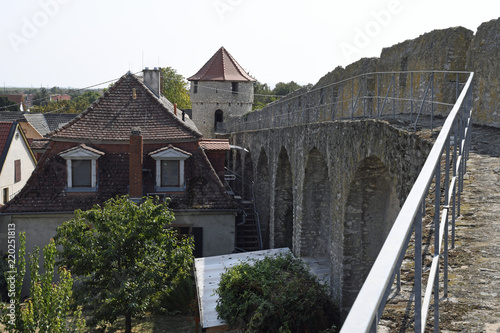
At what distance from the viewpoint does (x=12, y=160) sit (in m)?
24.6

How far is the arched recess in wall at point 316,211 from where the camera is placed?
13.5 metres

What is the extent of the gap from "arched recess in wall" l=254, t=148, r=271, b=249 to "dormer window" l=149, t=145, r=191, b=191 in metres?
4.06

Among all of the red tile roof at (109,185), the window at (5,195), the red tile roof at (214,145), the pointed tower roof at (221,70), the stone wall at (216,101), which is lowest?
the window at (5,195)

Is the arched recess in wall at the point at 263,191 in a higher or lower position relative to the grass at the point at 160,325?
higher

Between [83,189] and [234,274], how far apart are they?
771 cm

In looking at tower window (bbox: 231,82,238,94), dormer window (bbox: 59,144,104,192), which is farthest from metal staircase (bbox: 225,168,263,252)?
tower window (bbox: 231,82,238,94)

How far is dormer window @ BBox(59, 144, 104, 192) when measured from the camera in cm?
1697

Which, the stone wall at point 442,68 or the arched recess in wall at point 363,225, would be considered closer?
the stone wall at point 442,68

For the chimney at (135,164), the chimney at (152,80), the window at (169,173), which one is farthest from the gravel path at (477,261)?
the chimney at (152,80)

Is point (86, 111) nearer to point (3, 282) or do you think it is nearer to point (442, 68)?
point (3, 282)

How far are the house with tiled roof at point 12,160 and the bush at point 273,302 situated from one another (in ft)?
49.4

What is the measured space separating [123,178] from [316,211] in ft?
22.0

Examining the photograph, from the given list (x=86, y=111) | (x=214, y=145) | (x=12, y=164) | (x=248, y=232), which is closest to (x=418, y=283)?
(x=86, y=111)

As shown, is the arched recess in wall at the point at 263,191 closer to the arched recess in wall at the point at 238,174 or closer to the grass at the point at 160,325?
the arched recess in wall at the point at 238,174
